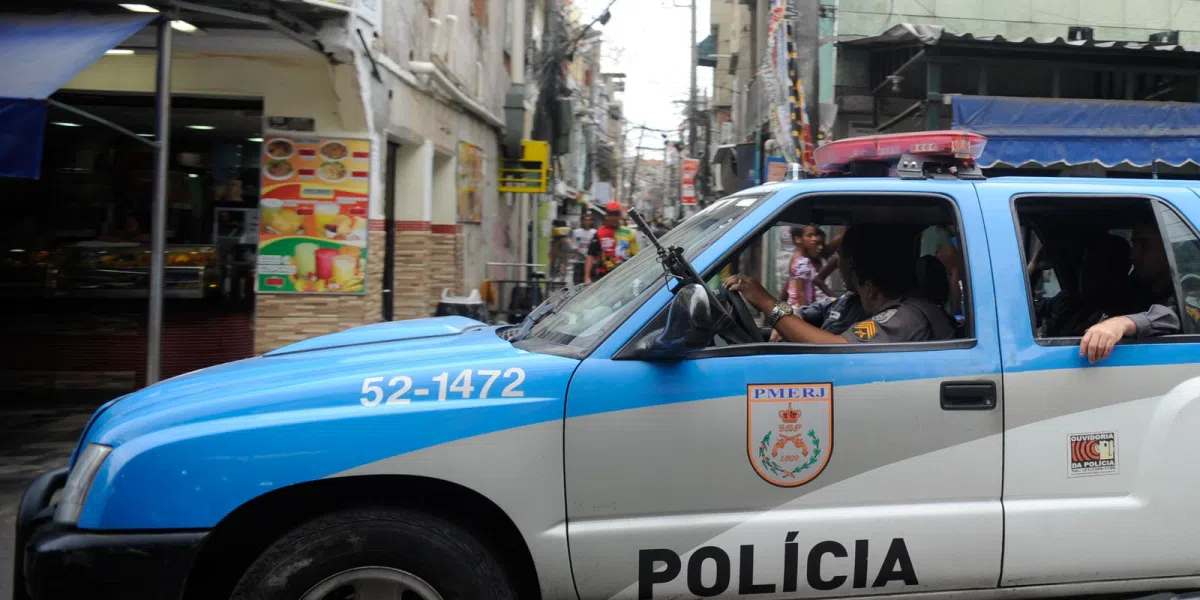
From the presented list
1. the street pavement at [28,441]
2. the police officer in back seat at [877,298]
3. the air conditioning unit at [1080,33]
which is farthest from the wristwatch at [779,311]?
the air conditioning unit at [1080,33]

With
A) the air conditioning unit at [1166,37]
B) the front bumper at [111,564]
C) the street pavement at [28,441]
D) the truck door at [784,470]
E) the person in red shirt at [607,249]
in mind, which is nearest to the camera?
the front bumper at [111,564]

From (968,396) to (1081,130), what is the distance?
9120mm

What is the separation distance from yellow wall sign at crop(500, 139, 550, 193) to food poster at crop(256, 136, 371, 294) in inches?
361

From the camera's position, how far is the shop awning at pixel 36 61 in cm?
609

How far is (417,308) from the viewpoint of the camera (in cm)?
1218

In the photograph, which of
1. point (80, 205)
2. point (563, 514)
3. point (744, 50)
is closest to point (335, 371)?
point (563, 514)

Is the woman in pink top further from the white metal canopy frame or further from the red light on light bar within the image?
the white metal canopy frame

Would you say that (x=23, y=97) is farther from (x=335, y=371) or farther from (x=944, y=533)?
(x=944, y=533)

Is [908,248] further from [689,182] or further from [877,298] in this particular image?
Answer: [689,182]

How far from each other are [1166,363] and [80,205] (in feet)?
33.7

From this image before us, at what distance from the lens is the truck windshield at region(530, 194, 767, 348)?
321cm

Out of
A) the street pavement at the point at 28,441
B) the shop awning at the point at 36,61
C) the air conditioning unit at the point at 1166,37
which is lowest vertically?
the street pavement at the point at 28,441

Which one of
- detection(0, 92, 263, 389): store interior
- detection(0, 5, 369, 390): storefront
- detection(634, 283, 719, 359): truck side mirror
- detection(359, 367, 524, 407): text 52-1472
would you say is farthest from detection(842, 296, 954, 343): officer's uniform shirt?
detection(0, 92, 263, 389): store interior

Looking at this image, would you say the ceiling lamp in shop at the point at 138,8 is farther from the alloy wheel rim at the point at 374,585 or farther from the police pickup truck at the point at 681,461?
the alloy wheel rim at the point at 374,585
